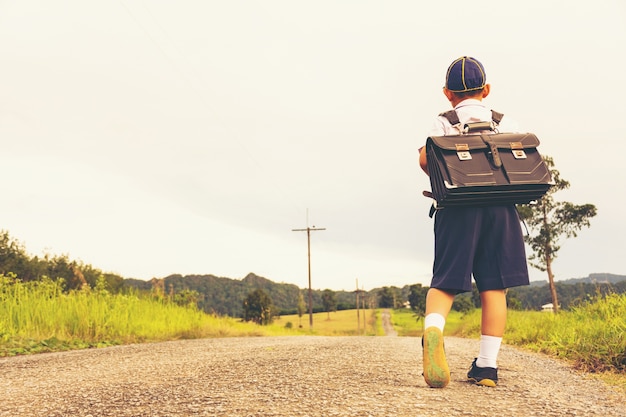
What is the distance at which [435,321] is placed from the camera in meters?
2.93

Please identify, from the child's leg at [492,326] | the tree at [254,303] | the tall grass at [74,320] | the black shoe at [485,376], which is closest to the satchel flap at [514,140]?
the child's leg at [492,326]

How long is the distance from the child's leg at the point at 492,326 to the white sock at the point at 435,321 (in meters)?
0.37

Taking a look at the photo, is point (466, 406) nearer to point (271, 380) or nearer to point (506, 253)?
point (506, 253)

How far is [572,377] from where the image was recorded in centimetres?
368

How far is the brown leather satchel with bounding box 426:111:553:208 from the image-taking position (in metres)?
2.80

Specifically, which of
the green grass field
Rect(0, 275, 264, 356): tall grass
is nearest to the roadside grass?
the green grass field

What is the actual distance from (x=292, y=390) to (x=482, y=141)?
1.93 metres

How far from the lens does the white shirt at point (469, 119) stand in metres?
3.14

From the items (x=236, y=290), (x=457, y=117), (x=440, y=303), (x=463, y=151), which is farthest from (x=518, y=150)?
(x=236, y=290)

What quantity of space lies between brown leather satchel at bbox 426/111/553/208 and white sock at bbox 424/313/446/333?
694 mm

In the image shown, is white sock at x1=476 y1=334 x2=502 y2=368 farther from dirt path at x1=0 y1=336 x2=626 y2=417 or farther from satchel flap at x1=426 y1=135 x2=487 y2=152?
satchel flap at x1=426 y1=135 x2=487 y2=152

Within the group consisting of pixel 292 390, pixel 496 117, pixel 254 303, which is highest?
pixel 496 117

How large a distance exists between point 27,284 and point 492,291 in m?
8.60

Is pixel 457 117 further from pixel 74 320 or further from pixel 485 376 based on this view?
pixel 74 320
